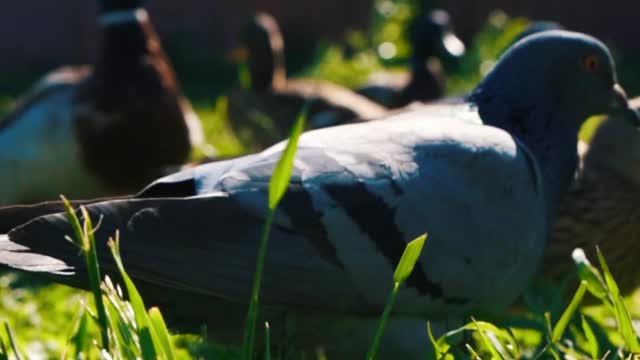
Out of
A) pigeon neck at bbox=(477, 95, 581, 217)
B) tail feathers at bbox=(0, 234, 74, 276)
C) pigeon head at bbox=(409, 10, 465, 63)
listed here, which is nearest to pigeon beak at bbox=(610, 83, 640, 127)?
pigeon neck at bbox=(477, 95, 581, 217)

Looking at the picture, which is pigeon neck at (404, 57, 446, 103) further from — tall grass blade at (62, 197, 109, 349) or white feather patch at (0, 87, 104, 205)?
tall grass blade at (62, 197, 109, 349)

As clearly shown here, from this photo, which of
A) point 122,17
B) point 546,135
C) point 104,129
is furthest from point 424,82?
point 546,135

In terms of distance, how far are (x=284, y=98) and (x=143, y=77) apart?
4.75 feet

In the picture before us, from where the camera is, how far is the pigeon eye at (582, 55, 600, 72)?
10.2 feet

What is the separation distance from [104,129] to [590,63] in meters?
2.97

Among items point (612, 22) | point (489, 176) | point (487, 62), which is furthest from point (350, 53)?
point (489, 176)

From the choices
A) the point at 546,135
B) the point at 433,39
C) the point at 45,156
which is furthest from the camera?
the point at 433,39

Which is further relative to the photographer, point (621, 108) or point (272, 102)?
point (272, 102)

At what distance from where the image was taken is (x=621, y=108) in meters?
3.19

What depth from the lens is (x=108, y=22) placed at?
19.3ft

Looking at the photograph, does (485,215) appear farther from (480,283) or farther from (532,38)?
(532,38)

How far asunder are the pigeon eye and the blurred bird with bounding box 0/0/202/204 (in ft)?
9.42

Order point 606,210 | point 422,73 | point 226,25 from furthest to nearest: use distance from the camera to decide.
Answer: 1. point 226,25
2. point 422,73
3. point 606,210

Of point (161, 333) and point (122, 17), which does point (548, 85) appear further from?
point (122, 17)
